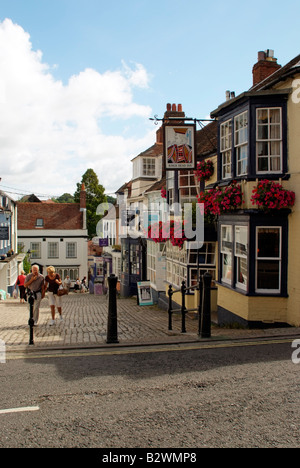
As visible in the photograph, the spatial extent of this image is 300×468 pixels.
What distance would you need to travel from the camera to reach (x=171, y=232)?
48.1 ft

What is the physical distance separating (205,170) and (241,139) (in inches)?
142

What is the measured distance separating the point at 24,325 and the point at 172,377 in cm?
629

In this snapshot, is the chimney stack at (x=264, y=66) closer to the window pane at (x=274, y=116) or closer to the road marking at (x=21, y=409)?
the window pane at (x=274, y=116)

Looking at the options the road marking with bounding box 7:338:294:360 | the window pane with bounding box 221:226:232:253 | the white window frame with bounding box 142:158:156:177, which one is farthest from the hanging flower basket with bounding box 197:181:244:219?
the white window frame with bounding box 142:158:156:177

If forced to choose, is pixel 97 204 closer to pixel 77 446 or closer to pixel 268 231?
pixel 268 231

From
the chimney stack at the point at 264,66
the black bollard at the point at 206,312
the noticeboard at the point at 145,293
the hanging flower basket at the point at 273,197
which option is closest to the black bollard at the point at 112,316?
the black bollard at the point at 206,312

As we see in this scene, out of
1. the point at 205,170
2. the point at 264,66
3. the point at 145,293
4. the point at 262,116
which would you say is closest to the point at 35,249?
the point at 145,293

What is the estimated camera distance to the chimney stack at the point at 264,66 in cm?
1648

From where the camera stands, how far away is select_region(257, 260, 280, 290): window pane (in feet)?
33.6

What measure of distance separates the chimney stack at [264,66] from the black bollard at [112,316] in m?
11.2

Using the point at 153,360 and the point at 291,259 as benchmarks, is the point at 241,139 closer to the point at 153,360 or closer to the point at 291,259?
the point at 291,259

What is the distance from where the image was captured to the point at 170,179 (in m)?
18.0

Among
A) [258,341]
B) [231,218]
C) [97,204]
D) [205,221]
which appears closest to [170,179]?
[205,221]

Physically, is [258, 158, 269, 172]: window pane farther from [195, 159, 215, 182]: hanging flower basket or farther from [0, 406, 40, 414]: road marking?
[0, 406, 40, 414]: road marking
